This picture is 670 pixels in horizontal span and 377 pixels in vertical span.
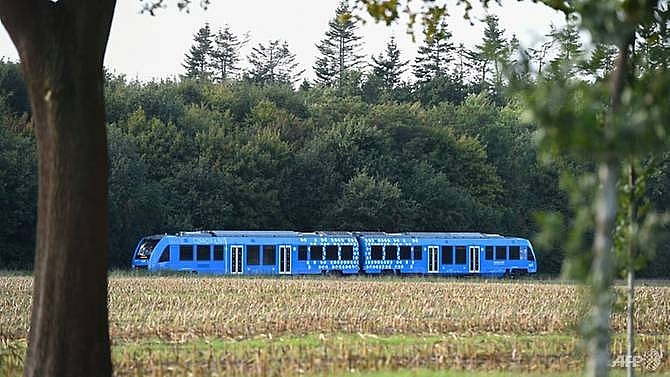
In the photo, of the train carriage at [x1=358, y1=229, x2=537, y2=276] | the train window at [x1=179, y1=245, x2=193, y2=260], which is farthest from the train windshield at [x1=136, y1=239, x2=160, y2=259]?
the train carriage at [x1=358, y1=229, x2=537, y2=276]

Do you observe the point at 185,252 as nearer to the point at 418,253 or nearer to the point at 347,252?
the point at 347,252

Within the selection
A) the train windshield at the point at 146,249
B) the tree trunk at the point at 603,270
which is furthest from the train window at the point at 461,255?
the tree trunk at the point at 603,270

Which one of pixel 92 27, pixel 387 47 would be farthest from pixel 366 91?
pixel 92 27

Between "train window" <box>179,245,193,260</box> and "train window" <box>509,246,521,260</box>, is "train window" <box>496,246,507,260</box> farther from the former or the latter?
"train window" <box>179,245,193,260</box>

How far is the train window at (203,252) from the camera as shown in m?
52.0

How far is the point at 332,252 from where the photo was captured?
Answer: 54312 millimetres

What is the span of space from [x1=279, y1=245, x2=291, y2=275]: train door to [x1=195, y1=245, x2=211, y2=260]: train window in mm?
3150

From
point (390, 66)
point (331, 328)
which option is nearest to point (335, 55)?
point (390, 66)

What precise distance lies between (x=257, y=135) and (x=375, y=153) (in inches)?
279

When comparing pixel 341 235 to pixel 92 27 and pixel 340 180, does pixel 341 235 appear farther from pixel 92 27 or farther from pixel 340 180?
pixel 92 27

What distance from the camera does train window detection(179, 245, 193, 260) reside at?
51812mm

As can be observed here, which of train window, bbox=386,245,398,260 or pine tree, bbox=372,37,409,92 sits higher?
pine tree, bbox=372,37,409,92

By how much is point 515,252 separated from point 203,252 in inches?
589

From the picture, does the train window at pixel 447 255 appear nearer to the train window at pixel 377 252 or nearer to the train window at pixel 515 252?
the train window at pixel 377 252
